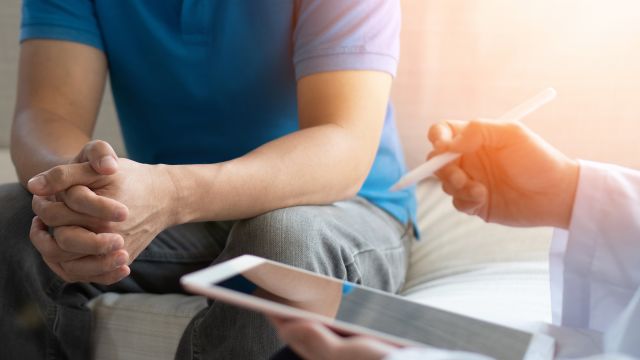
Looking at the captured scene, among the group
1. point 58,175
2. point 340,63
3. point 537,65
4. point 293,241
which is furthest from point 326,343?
point 537,65

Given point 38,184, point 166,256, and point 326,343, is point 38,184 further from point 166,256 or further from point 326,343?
point 326,343

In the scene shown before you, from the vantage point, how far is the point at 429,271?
1.13 meters

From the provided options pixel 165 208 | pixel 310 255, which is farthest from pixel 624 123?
pixel 165 208

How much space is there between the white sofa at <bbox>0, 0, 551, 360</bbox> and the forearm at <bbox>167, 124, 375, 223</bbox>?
0.14m

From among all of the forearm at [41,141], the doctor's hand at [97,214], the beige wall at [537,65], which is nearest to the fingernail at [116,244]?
the doctor's hand at [97,214]

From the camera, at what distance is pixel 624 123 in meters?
1.22

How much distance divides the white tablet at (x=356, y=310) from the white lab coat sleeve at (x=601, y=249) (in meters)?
0.18

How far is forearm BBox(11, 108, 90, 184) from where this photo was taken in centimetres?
95

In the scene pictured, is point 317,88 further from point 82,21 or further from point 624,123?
point 624,123

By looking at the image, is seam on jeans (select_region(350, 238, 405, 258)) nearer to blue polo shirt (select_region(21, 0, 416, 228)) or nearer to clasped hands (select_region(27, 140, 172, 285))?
blue polo shirt (select_region(21, 0, 416, 228))

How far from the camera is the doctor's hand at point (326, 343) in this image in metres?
0.48

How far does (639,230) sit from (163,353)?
55cm

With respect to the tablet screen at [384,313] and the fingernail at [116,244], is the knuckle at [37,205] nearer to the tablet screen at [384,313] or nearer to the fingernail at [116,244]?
the fingernail at [116,244]

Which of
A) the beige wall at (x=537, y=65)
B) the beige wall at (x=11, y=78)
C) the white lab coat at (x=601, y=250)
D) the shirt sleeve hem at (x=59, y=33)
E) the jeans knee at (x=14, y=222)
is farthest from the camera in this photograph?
the beige wall at (x=11, y=78)
